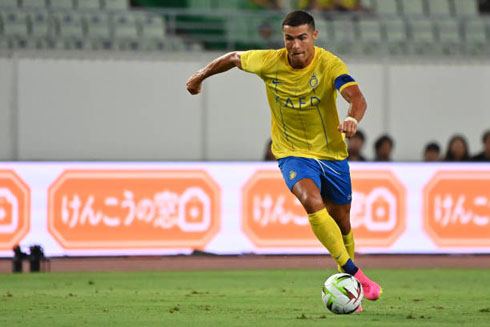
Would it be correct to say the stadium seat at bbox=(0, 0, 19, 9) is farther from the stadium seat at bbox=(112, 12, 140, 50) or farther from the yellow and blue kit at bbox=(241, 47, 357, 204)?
the yellow and blue kit at bbox=(241, 47, 357, 204)

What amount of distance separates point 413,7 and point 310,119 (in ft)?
52.1

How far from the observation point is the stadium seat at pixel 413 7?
22.8 meters

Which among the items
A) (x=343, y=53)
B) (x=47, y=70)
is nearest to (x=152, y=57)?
(x=47, y=70)

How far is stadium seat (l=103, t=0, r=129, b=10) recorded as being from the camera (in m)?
19.4

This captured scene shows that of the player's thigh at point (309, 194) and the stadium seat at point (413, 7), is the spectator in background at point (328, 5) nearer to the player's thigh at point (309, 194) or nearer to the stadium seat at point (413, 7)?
the stadium seat at point (413, 7)

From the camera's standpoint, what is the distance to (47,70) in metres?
17.6

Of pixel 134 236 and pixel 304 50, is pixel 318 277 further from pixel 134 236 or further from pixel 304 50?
pixel 304 50

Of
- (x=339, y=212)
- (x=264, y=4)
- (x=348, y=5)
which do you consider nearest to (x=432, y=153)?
(x=339, y=212)

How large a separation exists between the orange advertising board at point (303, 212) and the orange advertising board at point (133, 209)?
51 cm

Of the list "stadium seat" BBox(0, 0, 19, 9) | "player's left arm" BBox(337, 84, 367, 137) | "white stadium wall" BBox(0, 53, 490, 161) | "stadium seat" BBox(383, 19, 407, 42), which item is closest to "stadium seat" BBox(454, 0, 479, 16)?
"stadium seat" BBox(383, 19, 407, 42)

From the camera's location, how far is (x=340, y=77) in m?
7.59

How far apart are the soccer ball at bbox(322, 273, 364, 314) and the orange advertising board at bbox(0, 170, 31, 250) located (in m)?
5.94

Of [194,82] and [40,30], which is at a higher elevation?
[40,30]

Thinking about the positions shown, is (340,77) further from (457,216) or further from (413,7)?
(413,7)
